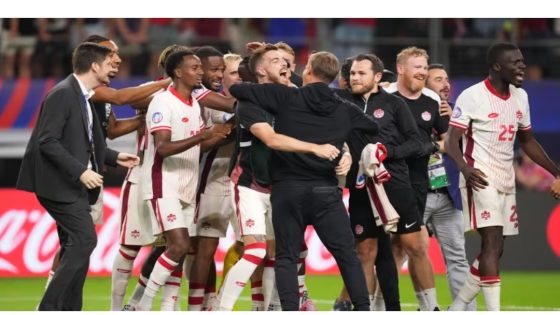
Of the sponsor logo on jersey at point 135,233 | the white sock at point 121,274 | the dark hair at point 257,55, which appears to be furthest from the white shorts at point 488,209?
the white sock at point 121,274

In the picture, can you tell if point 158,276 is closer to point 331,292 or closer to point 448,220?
point 448,220

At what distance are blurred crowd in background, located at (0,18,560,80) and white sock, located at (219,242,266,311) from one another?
10.1 m

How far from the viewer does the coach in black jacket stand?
9.22 m

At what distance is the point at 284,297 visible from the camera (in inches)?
361

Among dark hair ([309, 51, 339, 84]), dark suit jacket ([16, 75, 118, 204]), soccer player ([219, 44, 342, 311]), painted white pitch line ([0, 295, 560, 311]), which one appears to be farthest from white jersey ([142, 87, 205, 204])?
painted white pitch line ([0, 295, 560, 311])

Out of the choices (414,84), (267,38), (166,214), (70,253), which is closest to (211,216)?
(166,214)

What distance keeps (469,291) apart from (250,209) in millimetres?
1986

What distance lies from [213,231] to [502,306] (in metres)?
3.54

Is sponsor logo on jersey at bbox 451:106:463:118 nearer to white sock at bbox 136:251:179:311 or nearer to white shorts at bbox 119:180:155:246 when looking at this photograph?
white sock at bbox 136:251:179:311

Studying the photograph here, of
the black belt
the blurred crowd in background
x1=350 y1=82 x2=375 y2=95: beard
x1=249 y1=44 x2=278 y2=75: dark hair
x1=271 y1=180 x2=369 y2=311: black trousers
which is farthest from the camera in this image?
the blurred crowd in background

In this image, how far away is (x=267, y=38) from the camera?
19.7 meters

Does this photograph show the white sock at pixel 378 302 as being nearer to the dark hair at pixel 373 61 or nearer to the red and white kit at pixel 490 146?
the red and white kit at pixel 490 146

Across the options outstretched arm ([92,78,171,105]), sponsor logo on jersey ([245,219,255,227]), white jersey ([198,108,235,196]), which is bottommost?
sponsor logo on jersey ([245,219,255,227])

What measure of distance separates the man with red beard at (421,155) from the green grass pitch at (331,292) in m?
1.37
